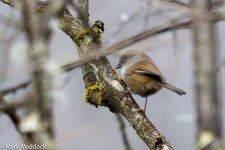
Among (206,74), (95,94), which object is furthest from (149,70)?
(206,74)

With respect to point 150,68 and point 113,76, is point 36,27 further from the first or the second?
point 150,68

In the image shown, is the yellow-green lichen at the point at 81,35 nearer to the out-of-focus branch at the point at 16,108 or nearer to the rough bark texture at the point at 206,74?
the out-of-focus branch at the point at 16,108

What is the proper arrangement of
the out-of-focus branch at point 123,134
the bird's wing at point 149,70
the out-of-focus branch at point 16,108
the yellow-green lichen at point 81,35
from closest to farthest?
the out-of-focus branch at point 16,108 < the out-of-focus branch at point 123,134 < the yellow-green lichen at point 81,35 < the bird's wing at point 149,70

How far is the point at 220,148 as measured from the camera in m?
1.75

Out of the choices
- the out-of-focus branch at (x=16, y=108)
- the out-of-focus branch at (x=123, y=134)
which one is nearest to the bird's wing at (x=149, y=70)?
the out-of-focus branch at (x=123, y=134)

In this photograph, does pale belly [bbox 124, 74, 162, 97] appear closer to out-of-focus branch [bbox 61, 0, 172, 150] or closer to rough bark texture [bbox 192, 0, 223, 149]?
out-of-focus branch [bbox 61, 0, 172, 150]

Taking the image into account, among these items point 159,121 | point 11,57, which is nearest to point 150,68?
point 159,121

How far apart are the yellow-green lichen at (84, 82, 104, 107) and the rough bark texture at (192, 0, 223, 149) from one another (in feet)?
7.54

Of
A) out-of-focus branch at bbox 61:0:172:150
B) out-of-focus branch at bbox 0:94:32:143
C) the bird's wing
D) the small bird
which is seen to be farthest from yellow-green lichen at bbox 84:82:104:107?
out-of-focus branch at bbox 0:94:32:143

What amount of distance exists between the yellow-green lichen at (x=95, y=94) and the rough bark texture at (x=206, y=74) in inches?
90.5

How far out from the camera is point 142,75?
5359 mm

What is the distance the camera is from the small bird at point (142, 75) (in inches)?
205

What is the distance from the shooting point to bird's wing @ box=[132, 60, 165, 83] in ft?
17.0

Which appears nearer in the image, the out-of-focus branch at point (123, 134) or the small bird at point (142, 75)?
the out-of-focus branch at point (123, 134)
